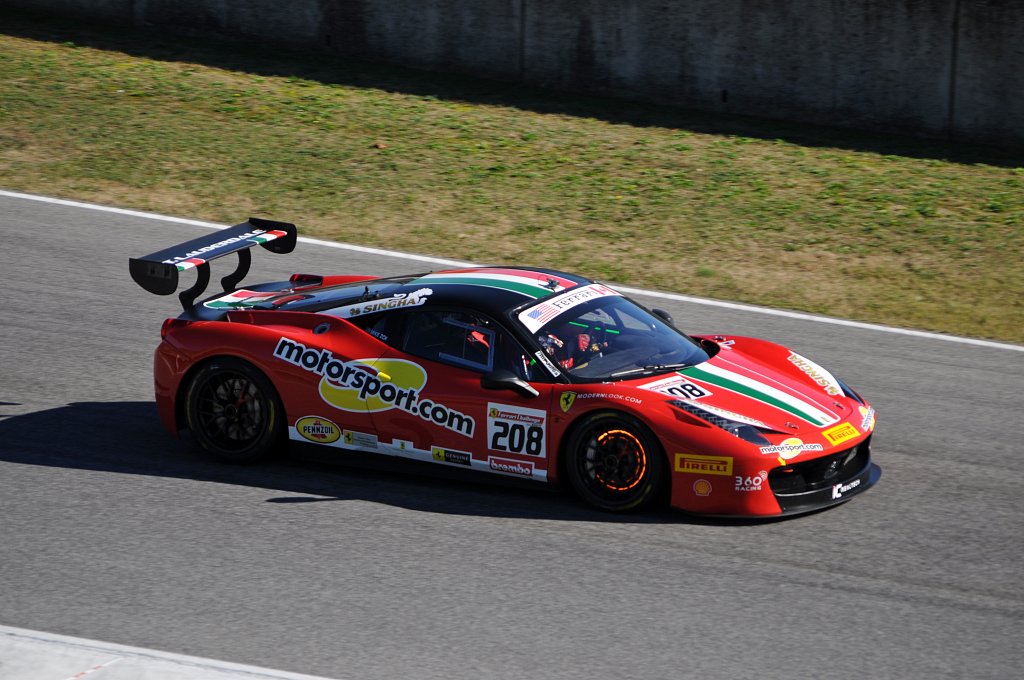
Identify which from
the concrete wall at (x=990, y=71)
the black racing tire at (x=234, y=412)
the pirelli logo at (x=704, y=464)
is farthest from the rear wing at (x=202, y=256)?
the concrete wall at (x=990, y=71)

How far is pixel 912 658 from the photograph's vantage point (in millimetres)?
5871

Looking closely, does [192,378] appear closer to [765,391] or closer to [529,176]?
[765,391]

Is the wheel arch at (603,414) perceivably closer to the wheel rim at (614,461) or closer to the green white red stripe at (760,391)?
the wheel rim at (614,461)

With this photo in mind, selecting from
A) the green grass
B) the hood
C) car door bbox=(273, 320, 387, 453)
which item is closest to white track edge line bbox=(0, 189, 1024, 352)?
the green grass

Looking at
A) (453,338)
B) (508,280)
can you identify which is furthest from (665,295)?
(453,338)

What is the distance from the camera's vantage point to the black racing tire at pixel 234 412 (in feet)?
26.9

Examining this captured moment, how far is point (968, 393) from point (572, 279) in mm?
3606

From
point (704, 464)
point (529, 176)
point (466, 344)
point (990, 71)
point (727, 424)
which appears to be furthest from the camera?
point (990, 71)

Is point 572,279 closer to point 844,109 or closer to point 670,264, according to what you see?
point 670,264

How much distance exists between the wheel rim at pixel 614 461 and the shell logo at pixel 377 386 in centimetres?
114

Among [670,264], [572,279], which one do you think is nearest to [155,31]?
[670,264]

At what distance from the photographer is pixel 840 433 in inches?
295

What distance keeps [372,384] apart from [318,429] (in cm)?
48

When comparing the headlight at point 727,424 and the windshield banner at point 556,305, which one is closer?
the headlight at point 727,424
